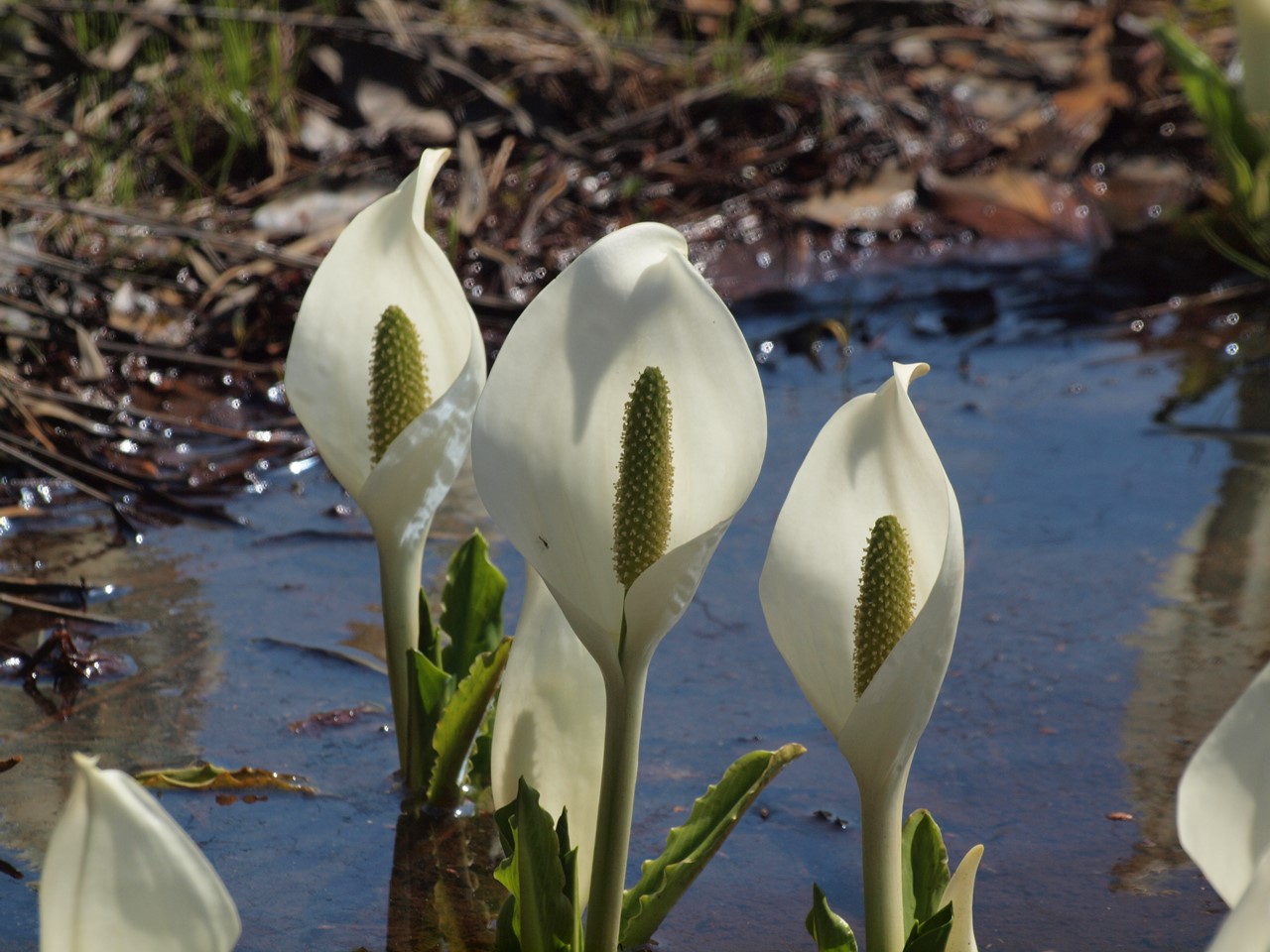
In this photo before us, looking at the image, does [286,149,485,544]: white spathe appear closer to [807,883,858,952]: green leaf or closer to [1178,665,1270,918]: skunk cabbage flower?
[807,883,858,952]: green leaf

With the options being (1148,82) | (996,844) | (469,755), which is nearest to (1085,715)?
(996,844)

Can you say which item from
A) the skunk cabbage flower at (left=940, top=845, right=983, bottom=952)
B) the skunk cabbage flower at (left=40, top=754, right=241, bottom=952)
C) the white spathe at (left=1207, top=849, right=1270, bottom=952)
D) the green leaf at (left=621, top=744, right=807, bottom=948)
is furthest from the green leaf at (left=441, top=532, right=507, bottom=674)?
the white spathe at (left=1207, top=849, right=1270, bottom=952)

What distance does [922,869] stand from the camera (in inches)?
45.7

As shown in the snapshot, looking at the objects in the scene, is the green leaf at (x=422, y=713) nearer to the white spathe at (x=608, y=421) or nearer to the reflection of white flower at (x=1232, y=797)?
the white spathe at (x=608, y=421)

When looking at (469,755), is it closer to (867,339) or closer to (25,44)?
(867,339)

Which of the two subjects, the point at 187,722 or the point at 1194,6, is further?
the point at 1194,6

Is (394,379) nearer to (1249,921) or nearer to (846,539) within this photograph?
(846,539)

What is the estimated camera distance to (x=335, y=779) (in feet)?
5.19

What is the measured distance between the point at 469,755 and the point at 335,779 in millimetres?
162

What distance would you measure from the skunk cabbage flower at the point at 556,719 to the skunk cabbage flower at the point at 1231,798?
0.53 m

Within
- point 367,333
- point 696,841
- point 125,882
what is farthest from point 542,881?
point 367,333

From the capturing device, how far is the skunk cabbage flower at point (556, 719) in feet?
4.14

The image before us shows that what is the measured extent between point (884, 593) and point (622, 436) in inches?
8.2

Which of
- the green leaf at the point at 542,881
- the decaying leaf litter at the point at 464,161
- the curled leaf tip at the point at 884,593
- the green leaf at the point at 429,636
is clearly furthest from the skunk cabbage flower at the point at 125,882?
the decaying leaf litter at the point at 464,161
